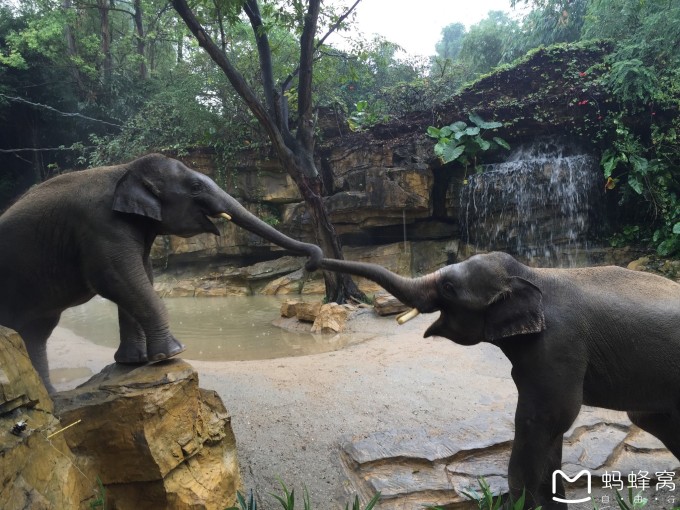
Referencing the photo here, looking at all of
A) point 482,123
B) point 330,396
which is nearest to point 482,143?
point 482,123

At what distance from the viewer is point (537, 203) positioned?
1384cm

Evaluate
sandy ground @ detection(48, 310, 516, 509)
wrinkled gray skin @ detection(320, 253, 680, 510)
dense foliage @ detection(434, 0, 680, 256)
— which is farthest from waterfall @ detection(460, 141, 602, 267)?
wrinkled gray skin @ detection(320, 253, 680, 510)

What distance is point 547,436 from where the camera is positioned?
272 centimetres

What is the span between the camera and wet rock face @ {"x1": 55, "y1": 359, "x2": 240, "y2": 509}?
265cm

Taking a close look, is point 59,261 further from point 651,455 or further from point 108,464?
point 651,455

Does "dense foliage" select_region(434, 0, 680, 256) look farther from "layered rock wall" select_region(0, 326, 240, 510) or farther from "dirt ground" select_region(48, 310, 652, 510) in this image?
"layered rock wall" select_region(0, 326, 240, 510)

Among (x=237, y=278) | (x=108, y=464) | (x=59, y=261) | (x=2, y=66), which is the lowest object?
(x=237, y=278)

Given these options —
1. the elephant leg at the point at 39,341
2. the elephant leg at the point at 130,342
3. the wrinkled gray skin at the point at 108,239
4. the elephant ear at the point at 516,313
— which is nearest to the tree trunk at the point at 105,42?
the elephant leg at the point at 39,341

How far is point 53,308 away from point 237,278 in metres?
11.9

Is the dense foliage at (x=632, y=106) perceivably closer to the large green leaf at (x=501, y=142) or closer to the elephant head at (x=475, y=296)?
A: the large green leaf at (x=501, y=142)

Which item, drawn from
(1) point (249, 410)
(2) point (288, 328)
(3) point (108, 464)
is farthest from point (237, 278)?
(3) point (108, 464)

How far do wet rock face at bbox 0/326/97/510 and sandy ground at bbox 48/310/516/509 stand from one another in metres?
1.21

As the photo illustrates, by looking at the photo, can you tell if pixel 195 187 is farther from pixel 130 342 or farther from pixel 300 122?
pixel 300 122

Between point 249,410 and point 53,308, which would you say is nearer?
point 53,308
